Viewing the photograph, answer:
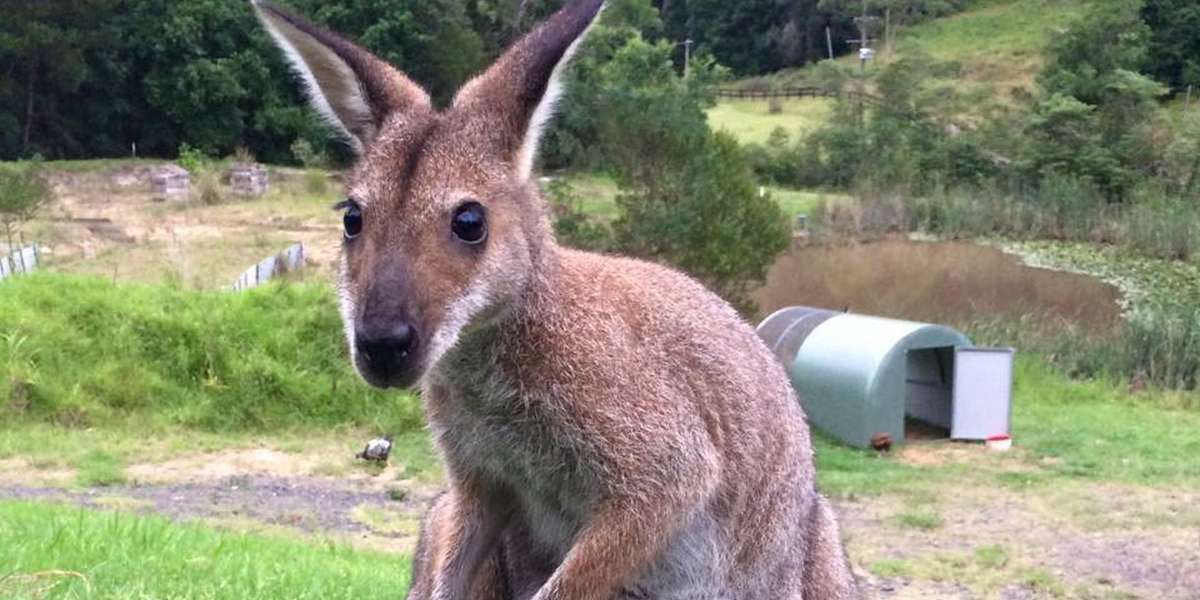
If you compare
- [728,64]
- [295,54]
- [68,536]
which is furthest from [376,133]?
[728,64]

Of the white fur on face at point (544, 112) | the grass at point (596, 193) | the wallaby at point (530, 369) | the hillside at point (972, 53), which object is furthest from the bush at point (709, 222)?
the hillside at point (972, 53)

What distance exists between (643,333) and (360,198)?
77 centimetres

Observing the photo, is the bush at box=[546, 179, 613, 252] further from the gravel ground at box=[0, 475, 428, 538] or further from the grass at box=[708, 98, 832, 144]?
the grass at box=[708, 98, 832, 144]

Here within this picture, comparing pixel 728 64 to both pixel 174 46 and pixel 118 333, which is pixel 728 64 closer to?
pixel 174 46

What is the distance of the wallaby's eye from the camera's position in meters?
2.80

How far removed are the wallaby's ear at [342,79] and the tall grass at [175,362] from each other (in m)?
11.0

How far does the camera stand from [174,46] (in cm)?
4216

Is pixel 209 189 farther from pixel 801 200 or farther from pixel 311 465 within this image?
pixel 311 465

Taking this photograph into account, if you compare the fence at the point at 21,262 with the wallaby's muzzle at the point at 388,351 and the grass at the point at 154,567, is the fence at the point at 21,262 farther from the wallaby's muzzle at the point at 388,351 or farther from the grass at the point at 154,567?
the wallaby's muzzle at the point at 388,351

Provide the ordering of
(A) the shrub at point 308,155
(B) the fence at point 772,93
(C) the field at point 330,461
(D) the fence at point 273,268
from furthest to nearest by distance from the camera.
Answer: (B) the fence at point 772,93 < (A) the shrub at point 308,155 < (D) the fence at point 273,268 < (C) the field at point 330,461

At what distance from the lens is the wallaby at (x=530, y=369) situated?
2.73 metres

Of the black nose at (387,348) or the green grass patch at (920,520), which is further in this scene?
the green grass patch at (920,520)

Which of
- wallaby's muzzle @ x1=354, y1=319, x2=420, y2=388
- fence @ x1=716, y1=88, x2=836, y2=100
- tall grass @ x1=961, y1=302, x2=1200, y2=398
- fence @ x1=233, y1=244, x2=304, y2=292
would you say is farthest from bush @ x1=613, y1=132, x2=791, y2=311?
fence @ x1=716, y1=88, x2=836, y2=100

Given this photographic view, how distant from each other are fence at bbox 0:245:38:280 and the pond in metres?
11.4
